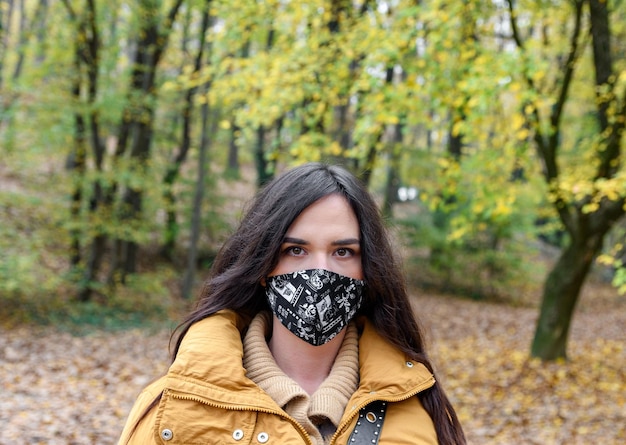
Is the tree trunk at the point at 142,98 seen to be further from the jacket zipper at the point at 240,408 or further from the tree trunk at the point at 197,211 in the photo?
the jacket zipper at the point at 240,408

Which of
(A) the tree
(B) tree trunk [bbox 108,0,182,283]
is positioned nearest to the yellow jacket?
(A) the tree

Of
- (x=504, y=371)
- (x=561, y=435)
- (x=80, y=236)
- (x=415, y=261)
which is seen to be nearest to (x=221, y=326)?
(x=561, y=435)

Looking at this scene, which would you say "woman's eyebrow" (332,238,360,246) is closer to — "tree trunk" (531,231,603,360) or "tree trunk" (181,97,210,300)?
"tree trunk" (531,231,603,360)

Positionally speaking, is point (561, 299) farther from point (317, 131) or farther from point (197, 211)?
point (197, 211)

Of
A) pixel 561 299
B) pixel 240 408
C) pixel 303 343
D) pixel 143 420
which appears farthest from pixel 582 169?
pixel 143 420

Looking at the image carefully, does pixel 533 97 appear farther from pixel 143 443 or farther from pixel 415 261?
pixel 415 261

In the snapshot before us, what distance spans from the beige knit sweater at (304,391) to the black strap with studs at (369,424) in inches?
4.0

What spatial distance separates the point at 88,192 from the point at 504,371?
9.90m

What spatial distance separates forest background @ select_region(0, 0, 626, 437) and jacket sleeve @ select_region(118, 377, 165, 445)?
0.96 m

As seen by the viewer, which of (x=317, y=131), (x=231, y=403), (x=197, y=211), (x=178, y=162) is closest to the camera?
(x=231, y=403)

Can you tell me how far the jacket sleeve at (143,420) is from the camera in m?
1.73

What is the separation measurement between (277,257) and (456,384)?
768 cm

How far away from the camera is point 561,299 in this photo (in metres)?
9.07

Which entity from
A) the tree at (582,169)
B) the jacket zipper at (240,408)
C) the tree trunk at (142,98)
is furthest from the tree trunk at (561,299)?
the tree trunk at (142,98)
